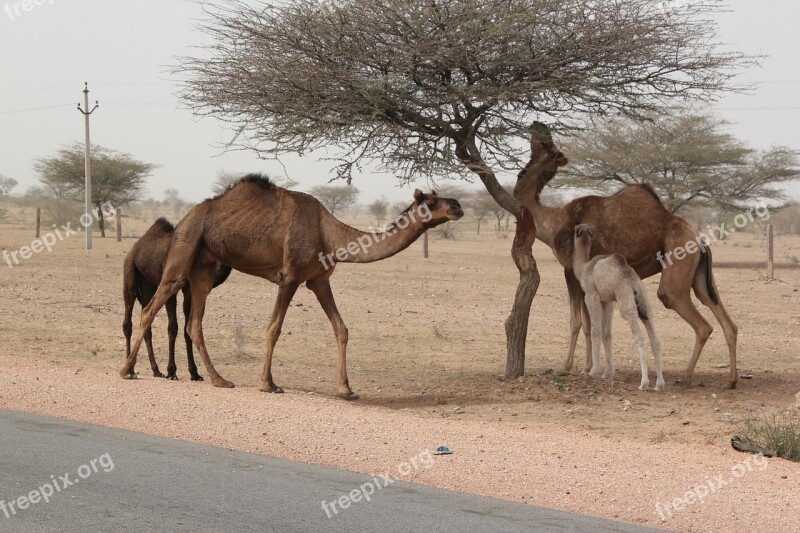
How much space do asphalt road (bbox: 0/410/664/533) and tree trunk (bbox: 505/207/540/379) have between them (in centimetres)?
508

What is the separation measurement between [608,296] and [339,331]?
3.01 m

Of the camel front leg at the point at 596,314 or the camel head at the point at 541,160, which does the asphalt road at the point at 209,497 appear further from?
the camel head at the point at 541,160

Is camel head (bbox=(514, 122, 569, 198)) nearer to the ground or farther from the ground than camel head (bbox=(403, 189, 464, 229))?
farther from the ground

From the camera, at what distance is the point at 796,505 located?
20.0 feet

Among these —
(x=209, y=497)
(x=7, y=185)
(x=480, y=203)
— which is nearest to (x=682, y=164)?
(x=480, y=203)

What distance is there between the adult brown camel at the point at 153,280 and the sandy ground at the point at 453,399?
0.46 m

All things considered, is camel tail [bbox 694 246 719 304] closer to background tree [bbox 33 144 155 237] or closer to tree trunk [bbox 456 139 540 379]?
tree trunk [bbox 456 139 540 379]

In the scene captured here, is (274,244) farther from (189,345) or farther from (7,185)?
(7,185)

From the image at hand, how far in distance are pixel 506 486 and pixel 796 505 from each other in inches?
71.5

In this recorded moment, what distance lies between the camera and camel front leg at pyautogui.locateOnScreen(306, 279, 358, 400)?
34.2ft

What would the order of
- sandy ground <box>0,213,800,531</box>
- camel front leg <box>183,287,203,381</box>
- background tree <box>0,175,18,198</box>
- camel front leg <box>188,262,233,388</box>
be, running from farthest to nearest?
background tree <box>0,175,18,198</box> < camel front leg <box>183,287,203,381</box> < camel front leg <box>188,262,233,388</box> < sandy ground <box>0,213,800,531</box>

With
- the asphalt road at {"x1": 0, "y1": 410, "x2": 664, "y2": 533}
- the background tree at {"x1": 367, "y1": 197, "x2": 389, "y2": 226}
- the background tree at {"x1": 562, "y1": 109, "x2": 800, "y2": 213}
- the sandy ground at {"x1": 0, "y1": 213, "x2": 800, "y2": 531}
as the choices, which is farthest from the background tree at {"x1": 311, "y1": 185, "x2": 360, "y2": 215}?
the asphalt road at {"x1": 0, "y1": 410, "x2": 664, "y2": 533}

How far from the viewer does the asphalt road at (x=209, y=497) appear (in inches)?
224

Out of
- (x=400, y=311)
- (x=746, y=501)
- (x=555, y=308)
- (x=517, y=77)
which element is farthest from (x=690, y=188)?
(x=746, y=501)
